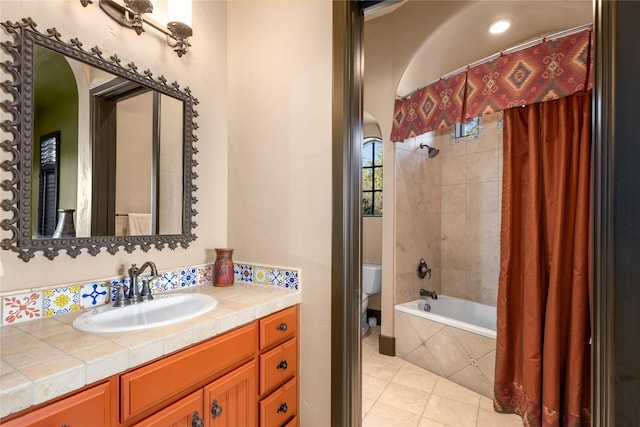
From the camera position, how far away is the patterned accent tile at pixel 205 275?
1674 mm

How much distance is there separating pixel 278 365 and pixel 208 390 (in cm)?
40

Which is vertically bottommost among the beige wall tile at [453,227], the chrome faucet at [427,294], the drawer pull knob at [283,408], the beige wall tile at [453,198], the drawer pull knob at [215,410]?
the drawer pull knob at [283,408]

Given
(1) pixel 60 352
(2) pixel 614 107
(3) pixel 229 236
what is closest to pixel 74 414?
(1) pixel 60 352

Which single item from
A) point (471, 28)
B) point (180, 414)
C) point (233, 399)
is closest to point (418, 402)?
point (233, 399)

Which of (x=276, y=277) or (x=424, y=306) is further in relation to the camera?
(x=424, y=306)

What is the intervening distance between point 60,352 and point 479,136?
10.7 feet

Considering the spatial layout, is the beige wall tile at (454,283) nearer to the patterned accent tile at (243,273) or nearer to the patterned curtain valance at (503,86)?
the patterned curtain valance at (503,86)

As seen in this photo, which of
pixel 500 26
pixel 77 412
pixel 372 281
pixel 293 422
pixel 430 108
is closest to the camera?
pixel 77 412

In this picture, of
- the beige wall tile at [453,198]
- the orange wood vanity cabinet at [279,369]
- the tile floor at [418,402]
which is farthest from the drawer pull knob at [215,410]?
the beige wall tile at [453,198]

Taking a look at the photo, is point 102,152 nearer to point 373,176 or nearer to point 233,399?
point 233,399

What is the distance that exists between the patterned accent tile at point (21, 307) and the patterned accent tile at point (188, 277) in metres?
0.57

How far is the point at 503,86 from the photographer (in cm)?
199

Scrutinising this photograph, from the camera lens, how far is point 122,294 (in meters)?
1.26

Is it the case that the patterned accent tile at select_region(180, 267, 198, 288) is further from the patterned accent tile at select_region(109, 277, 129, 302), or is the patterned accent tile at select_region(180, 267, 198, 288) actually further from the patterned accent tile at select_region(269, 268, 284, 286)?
the patterned accent tile at select_region(269, 268, 284, 286)
